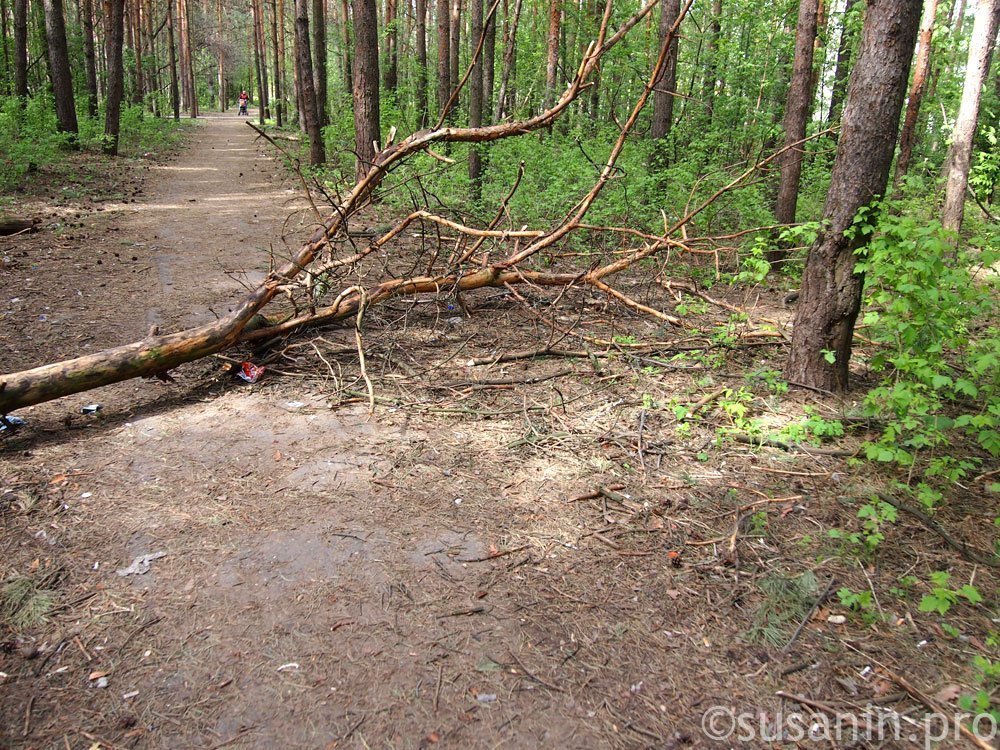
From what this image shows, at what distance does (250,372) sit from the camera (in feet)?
17.1

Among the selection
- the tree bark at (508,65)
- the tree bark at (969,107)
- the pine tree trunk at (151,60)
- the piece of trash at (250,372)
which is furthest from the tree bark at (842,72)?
the pine tree trunk at (151,60)

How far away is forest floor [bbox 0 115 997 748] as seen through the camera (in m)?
2.46

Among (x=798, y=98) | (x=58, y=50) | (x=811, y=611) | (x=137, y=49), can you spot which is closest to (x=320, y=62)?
(x=58, y=50)

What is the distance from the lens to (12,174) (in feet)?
37.8

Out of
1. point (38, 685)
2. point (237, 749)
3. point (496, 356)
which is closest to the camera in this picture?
point (237, 749)

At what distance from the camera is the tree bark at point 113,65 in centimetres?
1574

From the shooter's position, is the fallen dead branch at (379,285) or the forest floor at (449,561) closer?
the forest floor at (449,561)

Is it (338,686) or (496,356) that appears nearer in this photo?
(338,686)

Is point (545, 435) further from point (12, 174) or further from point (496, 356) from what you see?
point (12, 174)

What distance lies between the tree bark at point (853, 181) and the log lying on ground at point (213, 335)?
1527 millimetres

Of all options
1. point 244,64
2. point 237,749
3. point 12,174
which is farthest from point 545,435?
point 244,64

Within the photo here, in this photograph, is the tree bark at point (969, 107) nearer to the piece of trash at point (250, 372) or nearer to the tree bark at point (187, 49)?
the piece of trash at point (250, 372)

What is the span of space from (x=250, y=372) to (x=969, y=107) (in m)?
10.5

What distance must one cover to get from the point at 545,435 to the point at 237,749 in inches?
105
